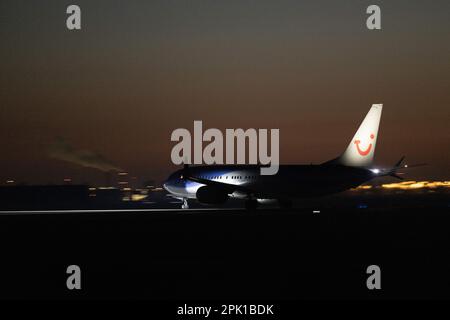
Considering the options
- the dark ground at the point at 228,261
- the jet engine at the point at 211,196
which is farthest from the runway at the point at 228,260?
the jet engine at the point at 211,196

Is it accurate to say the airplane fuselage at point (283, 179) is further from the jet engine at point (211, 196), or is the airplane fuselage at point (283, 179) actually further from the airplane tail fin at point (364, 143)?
the jet engine at point (211, 196)

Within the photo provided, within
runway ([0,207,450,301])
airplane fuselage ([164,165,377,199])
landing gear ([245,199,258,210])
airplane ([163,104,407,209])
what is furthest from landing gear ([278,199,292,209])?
runway ([0,207,450,301])

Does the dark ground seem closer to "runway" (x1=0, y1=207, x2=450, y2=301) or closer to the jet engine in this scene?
"runway" (x1=0, y1=207, x2=450, y2=301)

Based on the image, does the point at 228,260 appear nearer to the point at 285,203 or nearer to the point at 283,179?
the point at 283,179

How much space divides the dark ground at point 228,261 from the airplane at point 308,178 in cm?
2170

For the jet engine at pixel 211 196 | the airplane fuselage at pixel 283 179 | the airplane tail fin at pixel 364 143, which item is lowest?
the jet engine at pixel 211 196

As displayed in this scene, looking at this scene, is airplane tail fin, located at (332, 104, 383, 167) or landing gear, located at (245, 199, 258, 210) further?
landing gear, located at (245, 199, 258, 210)

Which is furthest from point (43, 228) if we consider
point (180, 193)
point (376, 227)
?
point (180, 193)

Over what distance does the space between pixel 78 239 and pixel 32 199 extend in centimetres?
9351

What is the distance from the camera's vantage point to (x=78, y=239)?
34.2 m

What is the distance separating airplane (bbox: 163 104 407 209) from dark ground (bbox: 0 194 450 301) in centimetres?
2170

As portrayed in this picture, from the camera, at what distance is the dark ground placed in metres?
18.8

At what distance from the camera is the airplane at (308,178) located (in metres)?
63.8
